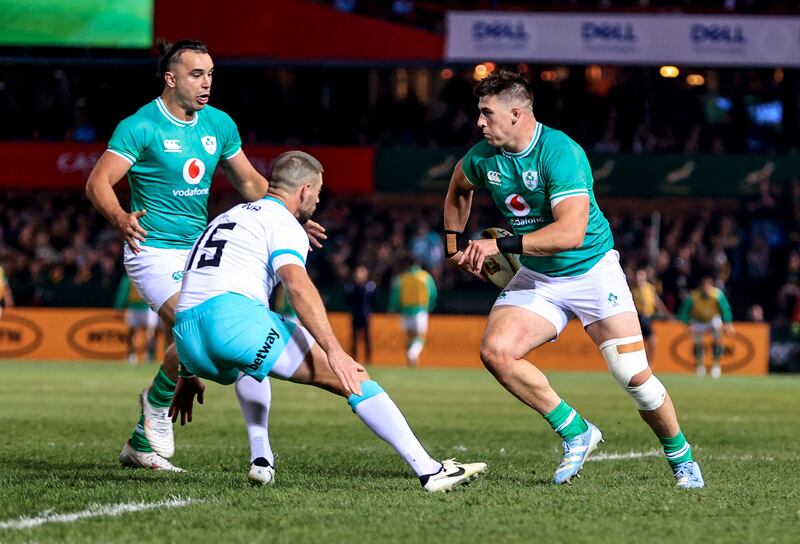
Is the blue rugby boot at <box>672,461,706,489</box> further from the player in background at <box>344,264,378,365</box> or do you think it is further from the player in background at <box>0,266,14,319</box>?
the player in background at <box>0,266,14,319</box>

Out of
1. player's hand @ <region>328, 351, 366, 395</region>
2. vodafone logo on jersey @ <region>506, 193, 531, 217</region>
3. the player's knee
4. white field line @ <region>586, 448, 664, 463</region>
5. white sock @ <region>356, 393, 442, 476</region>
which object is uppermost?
vodafone logo on jersey @ <region>506, 193, 531, 217</region>

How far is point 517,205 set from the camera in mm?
7852

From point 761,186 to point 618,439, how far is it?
69.8ft

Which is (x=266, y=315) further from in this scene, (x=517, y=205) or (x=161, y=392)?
(x=161, y=392)

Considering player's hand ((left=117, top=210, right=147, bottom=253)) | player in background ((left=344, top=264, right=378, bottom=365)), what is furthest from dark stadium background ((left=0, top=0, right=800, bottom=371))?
player's hand ((left=117, top=210, right=147, bottom=253))

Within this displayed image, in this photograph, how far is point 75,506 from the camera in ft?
21.4

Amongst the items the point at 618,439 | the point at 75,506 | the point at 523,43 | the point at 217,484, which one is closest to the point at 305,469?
the point at 217,484

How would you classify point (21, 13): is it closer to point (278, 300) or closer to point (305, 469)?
point (278, 300)

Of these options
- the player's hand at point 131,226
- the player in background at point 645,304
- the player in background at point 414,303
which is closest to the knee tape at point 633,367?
the player's hand at point 131,226

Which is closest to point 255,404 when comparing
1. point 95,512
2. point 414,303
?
point 95,512

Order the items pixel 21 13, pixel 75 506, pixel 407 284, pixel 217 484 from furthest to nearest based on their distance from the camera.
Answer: pixel 21 13 → pixel 407 284 → pixel 217 484 → pixel 75 506

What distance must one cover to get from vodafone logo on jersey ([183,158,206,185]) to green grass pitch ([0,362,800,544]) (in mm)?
1866

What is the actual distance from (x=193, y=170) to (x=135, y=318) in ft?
58.7

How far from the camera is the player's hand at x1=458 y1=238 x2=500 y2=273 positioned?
7207 millimetres
